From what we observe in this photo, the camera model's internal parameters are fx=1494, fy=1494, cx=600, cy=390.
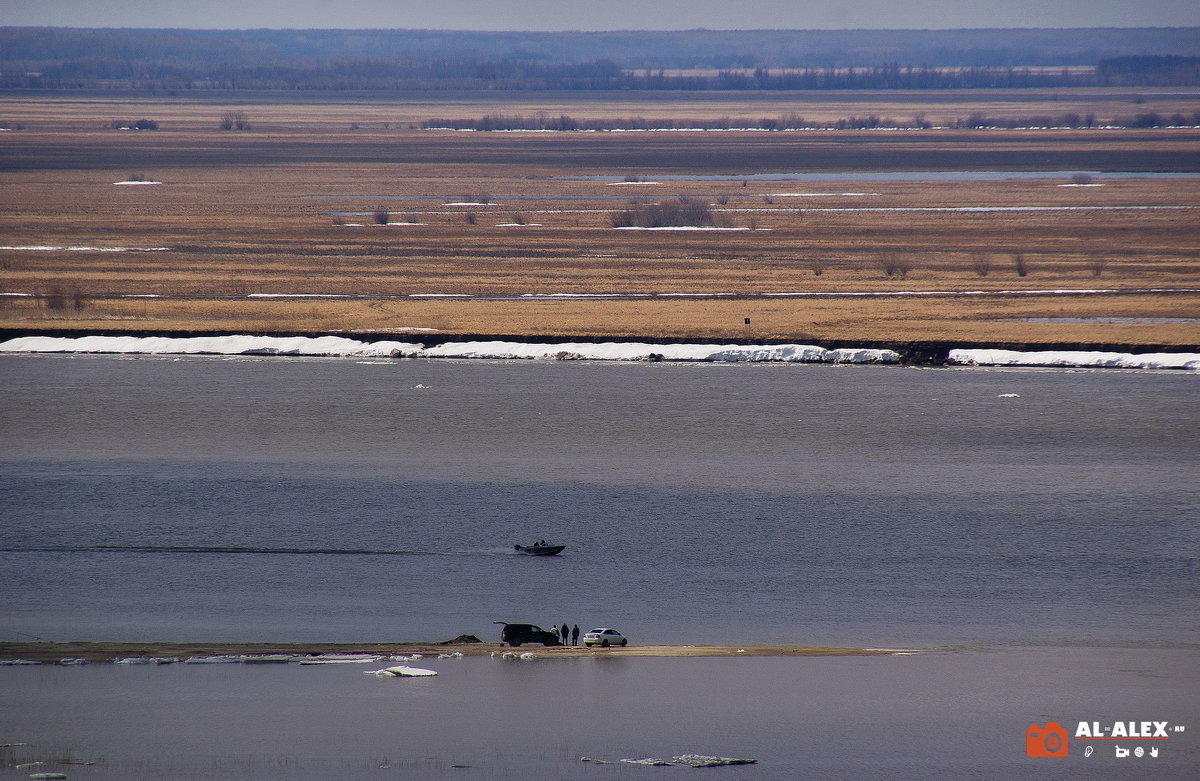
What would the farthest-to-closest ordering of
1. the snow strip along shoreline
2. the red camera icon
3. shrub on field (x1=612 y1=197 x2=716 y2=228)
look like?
1. shrub on field (x1=612 y1=197 x2=716 y2=228)
2. the snow strip along shoreline
3. the red camera icon

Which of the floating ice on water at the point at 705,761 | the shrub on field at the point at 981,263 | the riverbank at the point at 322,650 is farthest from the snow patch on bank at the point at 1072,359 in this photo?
the floating ice on water at the point at 705,761

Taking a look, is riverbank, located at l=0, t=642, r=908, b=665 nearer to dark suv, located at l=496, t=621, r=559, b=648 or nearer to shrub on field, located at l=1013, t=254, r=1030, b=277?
dark suv, located at l=496, t=621, r=559, b=648

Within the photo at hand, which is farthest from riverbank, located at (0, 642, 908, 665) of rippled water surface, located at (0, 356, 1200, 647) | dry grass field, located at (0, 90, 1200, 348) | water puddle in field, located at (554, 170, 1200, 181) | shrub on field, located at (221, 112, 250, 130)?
shrub on field, located at (221, 112, 250, 130)

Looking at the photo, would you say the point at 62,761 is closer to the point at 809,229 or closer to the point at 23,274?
the point at 23,274

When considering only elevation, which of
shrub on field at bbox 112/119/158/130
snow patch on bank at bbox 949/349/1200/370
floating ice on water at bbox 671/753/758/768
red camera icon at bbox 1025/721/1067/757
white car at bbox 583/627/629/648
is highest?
shrub on field at bbox 112/119/158/130

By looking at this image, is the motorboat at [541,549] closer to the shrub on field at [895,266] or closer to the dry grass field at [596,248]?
the dry grass field at [596,248]
